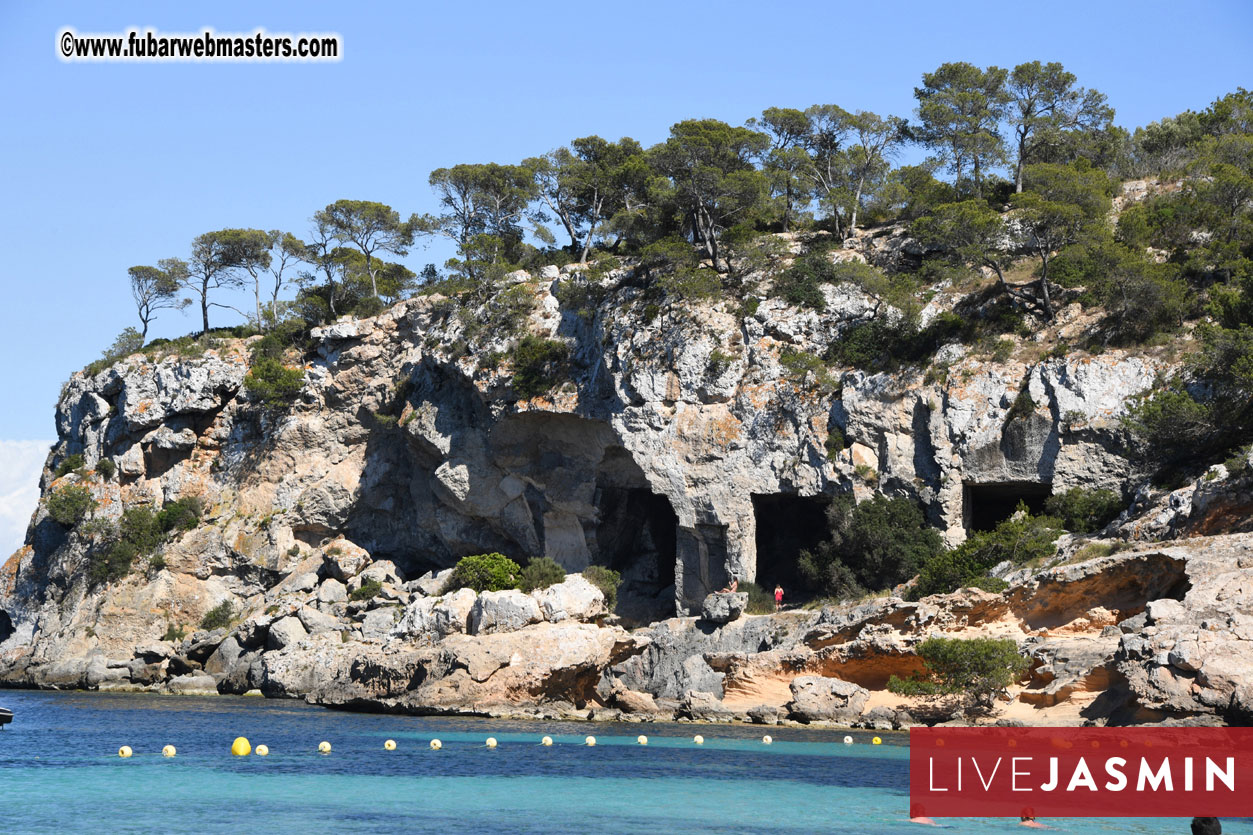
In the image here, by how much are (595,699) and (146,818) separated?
20696mm

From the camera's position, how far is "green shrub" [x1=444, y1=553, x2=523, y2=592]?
47.9 meters

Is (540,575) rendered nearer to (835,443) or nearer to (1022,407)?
(835,443)

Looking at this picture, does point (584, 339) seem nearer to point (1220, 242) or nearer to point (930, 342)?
point (930, 342)

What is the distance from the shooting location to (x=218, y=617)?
178ft

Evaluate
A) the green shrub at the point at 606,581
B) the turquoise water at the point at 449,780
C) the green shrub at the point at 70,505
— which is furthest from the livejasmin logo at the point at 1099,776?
the green shrub at the point at 70,505

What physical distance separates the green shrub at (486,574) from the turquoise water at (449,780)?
12660mm

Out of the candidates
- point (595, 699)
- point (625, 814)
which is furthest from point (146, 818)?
point (595, 699)

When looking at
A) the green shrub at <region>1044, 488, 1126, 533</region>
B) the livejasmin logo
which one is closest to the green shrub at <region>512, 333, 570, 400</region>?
the green shrub at <region>1044, 488, 1126, 533</region>

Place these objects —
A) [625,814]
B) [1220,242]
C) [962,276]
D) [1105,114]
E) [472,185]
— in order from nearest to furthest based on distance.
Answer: [625,814] → [1220,242] → [962,276] → [1105,114] → [472,185]

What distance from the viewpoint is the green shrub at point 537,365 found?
167ft

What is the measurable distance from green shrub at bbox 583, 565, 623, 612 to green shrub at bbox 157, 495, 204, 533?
2134 cm

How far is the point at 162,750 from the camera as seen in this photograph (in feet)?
92.9

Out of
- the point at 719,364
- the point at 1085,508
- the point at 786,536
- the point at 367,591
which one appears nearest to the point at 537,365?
the point at 719,364

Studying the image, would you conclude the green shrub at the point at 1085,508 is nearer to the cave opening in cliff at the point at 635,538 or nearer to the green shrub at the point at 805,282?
the green shrub at the point at 805,282
